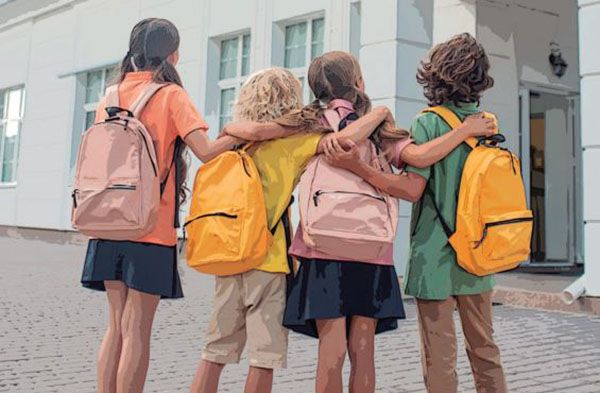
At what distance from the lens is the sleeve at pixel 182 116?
256cm

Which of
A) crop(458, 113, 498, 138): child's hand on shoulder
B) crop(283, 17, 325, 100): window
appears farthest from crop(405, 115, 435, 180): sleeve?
crop(283, 17, 325, 100): window

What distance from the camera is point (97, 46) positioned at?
49.3ft

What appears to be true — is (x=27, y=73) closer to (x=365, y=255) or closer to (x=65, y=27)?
(x=65, y=27)

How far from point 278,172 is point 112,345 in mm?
985

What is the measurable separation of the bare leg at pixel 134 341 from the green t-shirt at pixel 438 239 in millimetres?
1056

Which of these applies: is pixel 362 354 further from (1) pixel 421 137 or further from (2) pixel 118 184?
(2) pixel 118 184

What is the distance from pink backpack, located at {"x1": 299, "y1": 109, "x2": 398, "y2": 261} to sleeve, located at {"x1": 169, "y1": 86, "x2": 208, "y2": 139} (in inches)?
19.8

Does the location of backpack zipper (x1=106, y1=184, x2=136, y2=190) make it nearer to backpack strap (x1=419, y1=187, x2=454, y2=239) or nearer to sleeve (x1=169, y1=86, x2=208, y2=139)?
sleeve (x1=169, y1=86, x2=208, y2=139)

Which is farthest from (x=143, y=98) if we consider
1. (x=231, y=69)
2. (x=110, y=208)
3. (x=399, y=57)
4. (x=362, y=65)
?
(x=231, y=69)

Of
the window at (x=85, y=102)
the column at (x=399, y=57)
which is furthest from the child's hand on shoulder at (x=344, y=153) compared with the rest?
the window at (x=85, y=102)

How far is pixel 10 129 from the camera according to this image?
18.0 metres

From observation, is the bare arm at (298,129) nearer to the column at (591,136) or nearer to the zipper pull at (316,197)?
the zipper pull at (316,197)

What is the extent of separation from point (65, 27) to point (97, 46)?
1752 mm

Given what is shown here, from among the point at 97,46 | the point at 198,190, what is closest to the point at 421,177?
the point at 198,190
